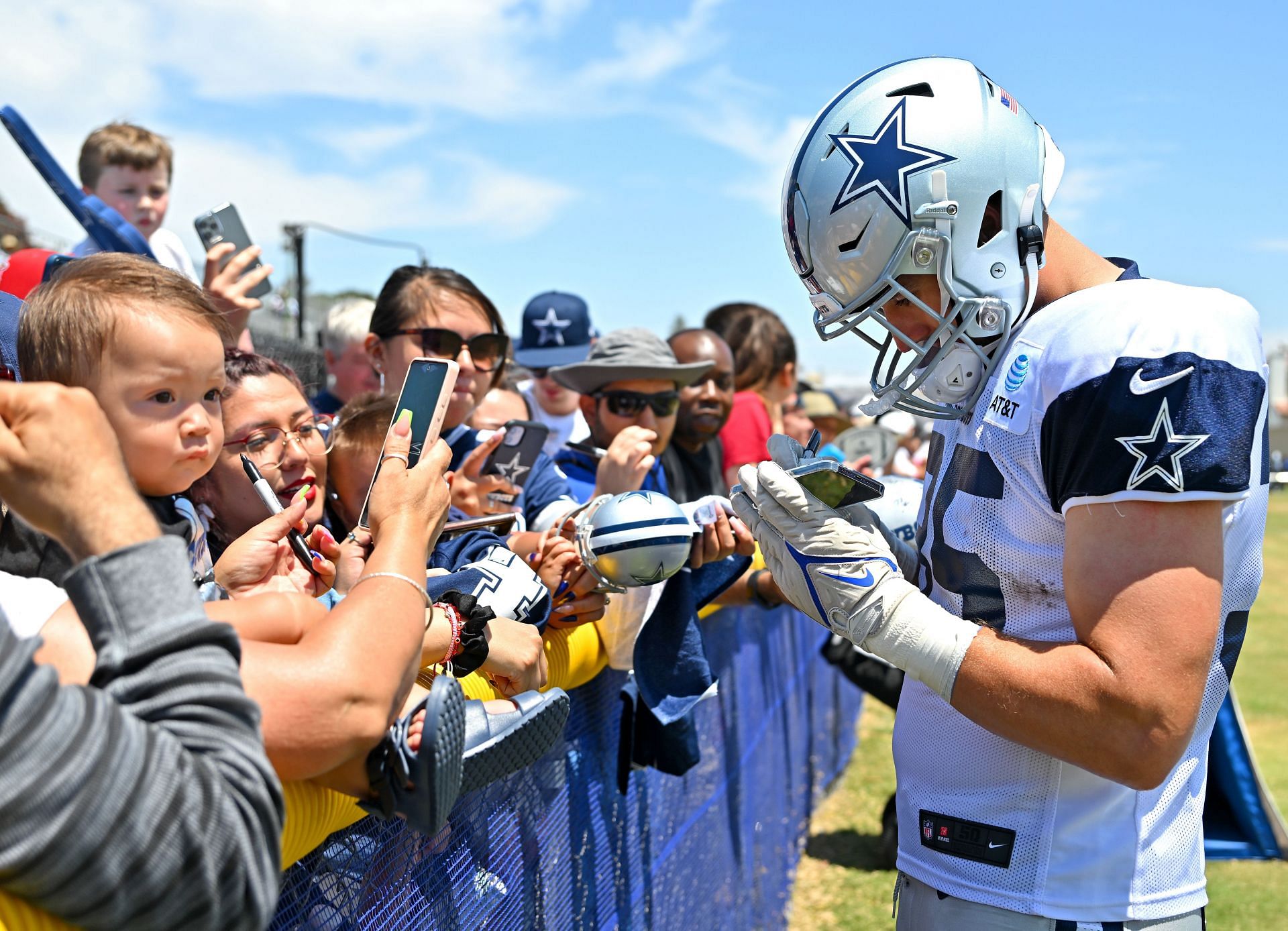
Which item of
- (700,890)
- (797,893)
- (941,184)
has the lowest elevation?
(797,893)

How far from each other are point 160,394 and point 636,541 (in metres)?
1.12

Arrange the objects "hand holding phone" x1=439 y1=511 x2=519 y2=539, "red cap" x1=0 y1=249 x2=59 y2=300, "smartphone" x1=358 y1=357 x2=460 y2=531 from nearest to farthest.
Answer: "smartphone" x1=358 y1=357 x2=460 y2=531 < "hand holding phone" x1=439 y1=511 x2=519 y2=539 < "red cap" x1=0 y1=249 x2=59 y2=300

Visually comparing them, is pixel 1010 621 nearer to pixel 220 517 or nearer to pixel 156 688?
pixel 156 688

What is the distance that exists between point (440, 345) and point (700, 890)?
1.96 meters

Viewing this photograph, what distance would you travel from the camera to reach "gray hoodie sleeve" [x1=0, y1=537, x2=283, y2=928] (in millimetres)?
1022

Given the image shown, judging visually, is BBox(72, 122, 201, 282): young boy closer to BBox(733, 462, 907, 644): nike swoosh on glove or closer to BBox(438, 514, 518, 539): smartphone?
BBox(438, 514, 518, 539): smartphone

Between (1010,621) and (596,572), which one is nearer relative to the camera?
(1010,621)

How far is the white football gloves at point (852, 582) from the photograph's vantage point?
2.02m

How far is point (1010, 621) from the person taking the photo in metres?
2.09

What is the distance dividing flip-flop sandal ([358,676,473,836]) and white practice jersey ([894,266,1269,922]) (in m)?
1.06

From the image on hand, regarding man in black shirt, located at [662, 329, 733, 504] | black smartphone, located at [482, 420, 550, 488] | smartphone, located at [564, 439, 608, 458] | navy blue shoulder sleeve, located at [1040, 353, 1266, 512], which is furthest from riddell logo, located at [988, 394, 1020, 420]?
man in black shirt, located at [662, 329, 733, 504]

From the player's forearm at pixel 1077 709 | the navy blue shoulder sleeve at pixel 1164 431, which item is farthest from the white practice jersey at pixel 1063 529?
the player's forearm at pixel 1077 709

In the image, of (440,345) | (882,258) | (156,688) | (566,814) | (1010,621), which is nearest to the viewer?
(156,688)

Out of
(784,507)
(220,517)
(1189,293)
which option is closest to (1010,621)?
(784,507)
